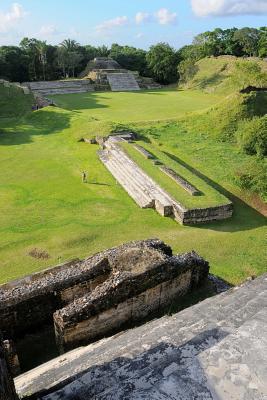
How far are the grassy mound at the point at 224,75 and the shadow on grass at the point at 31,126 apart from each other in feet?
45.0

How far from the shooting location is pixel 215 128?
24.6m

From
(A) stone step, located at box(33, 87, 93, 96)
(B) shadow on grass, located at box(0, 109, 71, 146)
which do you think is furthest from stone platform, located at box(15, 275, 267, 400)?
(A) stone step, located at box(33, 87, 93, 96)

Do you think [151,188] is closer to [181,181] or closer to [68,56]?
[181,181]

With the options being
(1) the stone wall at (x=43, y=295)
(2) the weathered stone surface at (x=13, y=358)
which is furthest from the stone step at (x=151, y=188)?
A: (2) the weathered stone surface at (x=13, y=358)

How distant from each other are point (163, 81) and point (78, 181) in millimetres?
33418

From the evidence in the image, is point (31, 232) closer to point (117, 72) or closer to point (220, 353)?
point (220, 353)

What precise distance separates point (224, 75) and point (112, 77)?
462 inches

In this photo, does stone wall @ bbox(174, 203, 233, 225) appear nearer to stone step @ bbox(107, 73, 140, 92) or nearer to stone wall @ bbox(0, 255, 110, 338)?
stone wall @ bbox(0, 255, 110, 338)

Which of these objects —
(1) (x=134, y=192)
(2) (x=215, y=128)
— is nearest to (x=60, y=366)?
(1) (x=134, y=192)

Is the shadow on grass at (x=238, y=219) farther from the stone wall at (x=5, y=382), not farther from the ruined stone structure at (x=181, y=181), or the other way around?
the stone wall at (x=5, y=382)

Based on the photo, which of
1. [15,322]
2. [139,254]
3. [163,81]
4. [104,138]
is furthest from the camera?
[163,81]

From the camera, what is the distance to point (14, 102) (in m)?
31.4

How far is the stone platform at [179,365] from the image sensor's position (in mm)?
4785

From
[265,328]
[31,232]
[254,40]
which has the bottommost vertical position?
[31,232]
